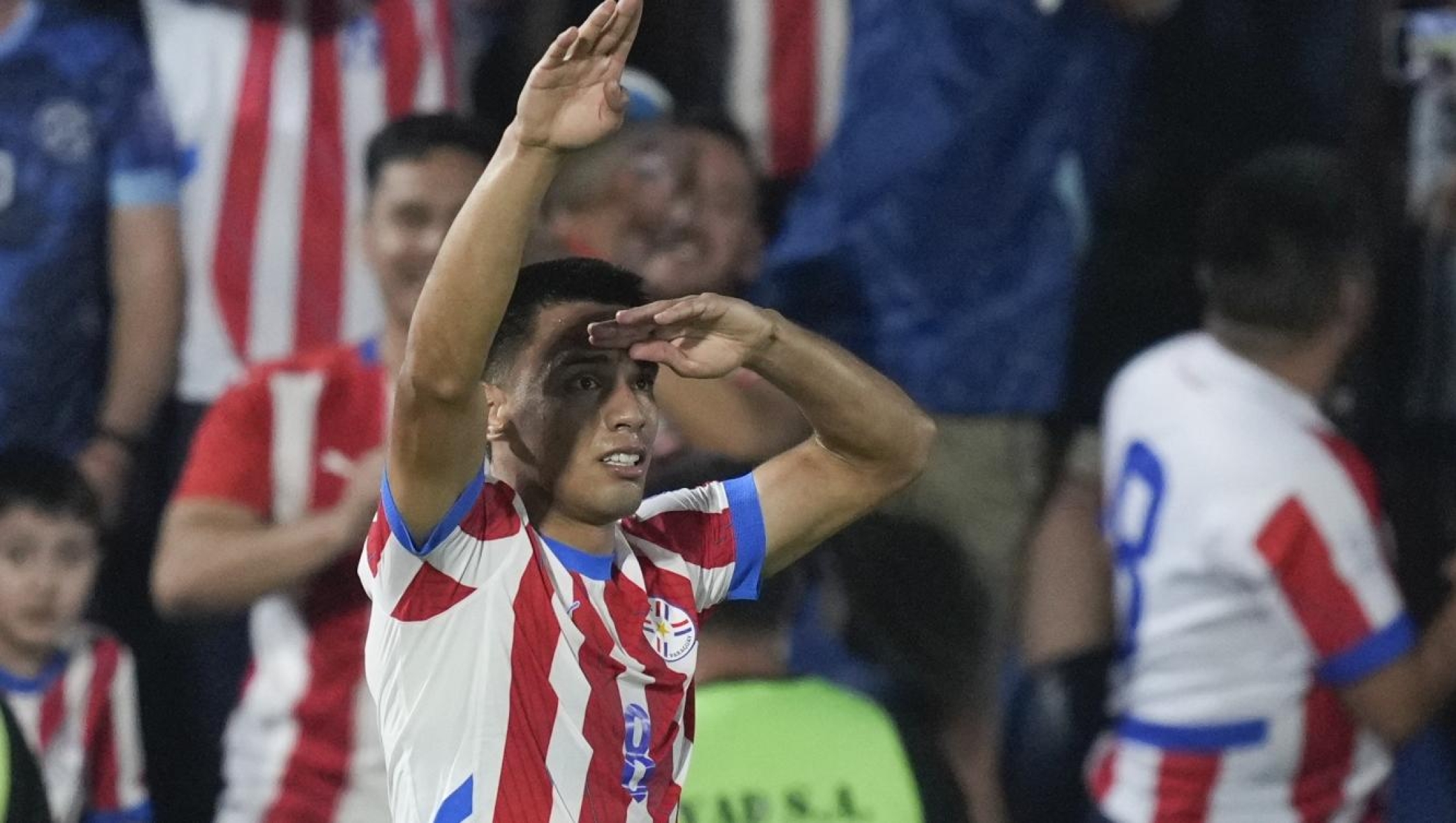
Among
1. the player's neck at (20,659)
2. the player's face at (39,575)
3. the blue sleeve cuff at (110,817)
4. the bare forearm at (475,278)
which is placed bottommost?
the blue sleeve cuff at (110,817)

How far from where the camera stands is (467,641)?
254cm

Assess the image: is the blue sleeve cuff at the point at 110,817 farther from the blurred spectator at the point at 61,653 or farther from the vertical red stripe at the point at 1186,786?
the vertical red stripe at the point at 1186,786

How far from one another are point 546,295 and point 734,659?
3.52 feet

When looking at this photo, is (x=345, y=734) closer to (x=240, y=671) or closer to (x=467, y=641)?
(x=240, y=671)

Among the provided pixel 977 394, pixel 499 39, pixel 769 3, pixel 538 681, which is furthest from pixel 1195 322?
pixel 538 681

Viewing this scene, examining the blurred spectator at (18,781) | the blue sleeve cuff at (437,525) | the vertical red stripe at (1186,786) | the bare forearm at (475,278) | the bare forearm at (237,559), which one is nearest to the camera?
the bare forearm at (475,278)

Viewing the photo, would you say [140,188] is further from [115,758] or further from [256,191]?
[115,758]

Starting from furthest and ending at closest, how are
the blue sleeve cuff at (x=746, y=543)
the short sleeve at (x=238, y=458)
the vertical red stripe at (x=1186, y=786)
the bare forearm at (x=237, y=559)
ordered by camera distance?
the vertical red stripe at (x=1186, y=786) < the short sleeve at (x=238, y=458) < the bare forearm at (x=237, y=559) < the blue sleeve cuff at (x=746, y=543)

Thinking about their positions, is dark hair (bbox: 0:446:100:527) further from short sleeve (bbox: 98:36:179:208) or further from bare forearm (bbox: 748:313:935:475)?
bare forearm (bbox: 748:313:935:475)

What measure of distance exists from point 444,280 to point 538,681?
46 centimetres

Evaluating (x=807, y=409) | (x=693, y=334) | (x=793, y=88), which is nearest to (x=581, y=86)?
(x=693, y=334)

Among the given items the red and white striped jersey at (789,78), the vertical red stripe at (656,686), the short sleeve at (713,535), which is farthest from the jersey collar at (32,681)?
the vertical red stripe at (656,686)

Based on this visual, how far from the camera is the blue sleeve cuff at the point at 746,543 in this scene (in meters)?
2.84

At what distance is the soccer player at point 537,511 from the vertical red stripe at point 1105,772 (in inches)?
63.0
